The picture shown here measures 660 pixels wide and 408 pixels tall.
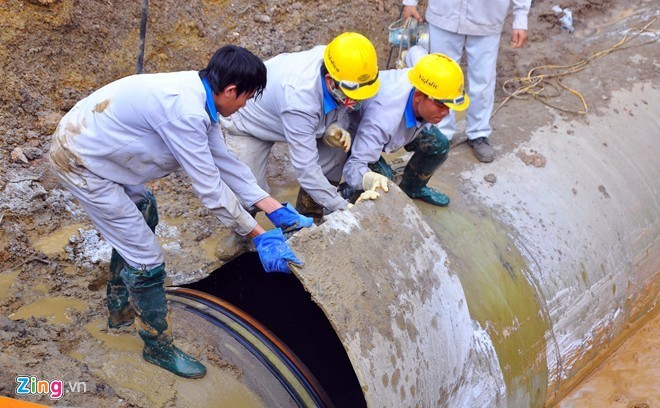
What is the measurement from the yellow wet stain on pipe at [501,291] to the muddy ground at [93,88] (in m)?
0.57

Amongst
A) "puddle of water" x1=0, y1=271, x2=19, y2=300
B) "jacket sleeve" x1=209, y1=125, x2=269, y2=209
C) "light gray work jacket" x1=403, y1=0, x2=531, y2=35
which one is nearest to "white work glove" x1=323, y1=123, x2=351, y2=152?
"jacket sleeve" x1=209, y1=125, x2=269, y2=209

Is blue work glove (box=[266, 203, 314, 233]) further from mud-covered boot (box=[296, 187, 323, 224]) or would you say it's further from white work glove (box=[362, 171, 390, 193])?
mud-covered boot (box=[296, 187, 323, 224])

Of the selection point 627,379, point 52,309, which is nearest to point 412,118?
point 52,309

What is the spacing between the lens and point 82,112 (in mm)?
2838

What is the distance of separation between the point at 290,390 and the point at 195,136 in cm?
112

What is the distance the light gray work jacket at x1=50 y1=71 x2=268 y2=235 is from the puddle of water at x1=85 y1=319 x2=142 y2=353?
0.67 m

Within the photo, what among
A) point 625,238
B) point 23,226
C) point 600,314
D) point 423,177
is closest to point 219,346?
point 423,177

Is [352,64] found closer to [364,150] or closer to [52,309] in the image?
[364,150]

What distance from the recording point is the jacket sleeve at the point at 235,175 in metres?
3.01

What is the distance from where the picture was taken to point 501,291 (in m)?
3.55

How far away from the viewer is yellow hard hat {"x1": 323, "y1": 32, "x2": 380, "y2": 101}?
3428 millimetres

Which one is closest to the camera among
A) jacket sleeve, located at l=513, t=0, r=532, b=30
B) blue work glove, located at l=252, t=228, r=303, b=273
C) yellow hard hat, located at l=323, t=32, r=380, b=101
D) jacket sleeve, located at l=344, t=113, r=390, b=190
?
blue work glove, located at l=252, t=228, r=303, b=273

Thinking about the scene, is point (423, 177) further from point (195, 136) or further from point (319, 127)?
point (195, 136)

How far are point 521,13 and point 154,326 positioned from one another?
312cm
